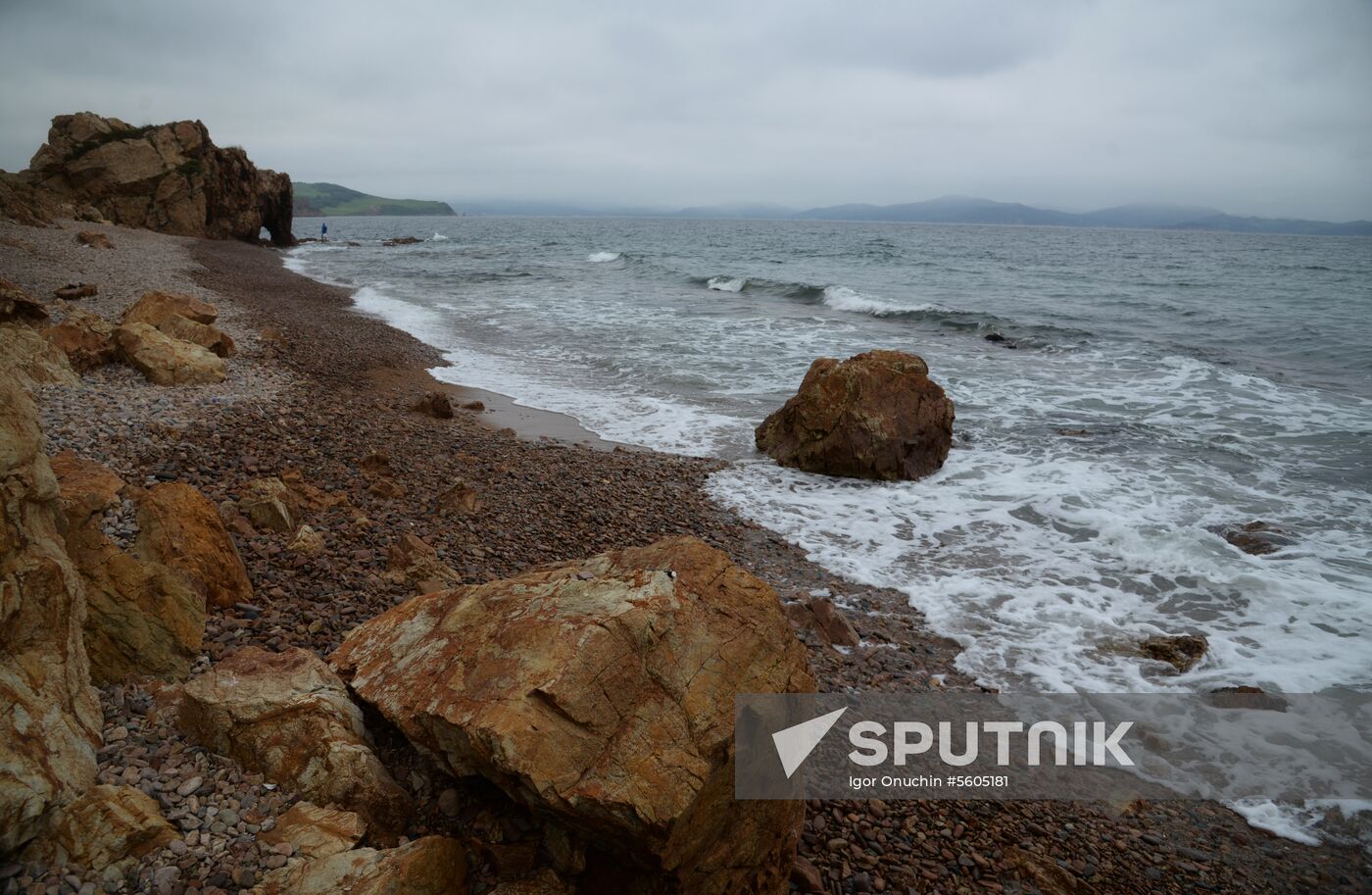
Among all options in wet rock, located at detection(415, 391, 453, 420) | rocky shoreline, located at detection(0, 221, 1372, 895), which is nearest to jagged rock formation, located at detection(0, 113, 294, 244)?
wet rock, located at detection(415, 391, 453, 420)

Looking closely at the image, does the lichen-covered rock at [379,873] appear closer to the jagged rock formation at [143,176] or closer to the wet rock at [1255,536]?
the wet rock at [1255,536]

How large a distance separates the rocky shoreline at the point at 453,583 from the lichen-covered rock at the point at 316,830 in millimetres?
38

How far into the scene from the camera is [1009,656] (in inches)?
252

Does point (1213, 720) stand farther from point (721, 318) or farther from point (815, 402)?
point (721, 318)

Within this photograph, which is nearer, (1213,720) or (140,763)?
(140,763)

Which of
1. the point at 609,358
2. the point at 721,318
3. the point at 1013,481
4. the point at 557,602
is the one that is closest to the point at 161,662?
the point at 557,602

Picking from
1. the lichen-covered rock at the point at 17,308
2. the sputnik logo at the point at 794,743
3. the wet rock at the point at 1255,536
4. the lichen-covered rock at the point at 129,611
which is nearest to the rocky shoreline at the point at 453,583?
the lichen-covered rock at the point at 129,611

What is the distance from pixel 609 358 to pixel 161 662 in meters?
15.5

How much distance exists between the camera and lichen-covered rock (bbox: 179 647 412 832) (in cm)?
321

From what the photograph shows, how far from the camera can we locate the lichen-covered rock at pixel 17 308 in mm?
9359

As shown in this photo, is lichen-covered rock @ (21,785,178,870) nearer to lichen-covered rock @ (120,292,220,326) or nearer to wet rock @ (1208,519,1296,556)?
wet rock @ (1208,519,1296,556)

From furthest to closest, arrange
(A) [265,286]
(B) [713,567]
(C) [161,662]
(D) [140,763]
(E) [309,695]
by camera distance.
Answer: (A) [265,286]
(B) [713,567]
(C) [161,662]
(E) [309,695]
(D) [140,763]

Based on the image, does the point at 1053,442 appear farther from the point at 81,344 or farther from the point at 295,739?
the point at 81,344

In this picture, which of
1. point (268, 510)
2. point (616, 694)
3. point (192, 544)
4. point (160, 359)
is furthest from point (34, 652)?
point (160, 359)
